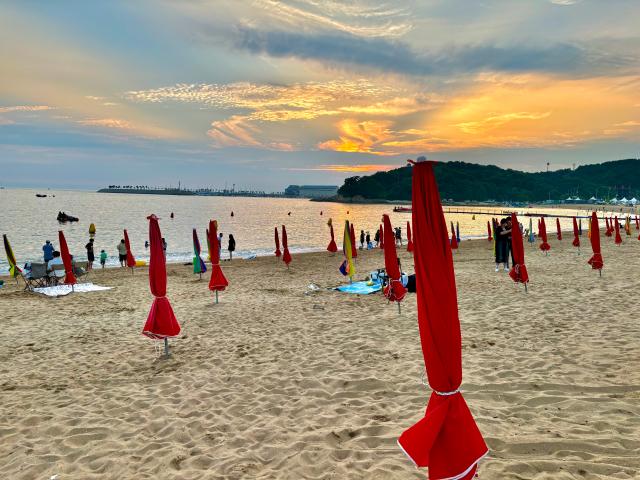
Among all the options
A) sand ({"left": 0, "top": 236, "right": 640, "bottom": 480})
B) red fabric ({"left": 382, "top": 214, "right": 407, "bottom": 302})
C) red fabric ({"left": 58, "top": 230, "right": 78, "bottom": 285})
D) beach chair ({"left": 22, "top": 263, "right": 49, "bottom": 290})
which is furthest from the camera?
beach chair ({"left": 22, "top": 263, "right": 49, "bottom": 290})

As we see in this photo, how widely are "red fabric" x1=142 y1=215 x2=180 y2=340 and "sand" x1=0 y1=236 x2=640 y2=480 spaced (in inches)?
27.0

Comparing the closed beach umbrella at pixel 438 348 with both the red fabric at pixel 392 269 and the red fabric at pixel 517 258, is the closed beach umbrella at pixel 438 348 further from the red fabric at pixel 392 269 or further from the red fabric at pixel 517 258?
Result: the red fabric at pixel 517 258

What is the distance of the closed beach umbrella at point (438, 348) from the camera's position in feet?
9.51

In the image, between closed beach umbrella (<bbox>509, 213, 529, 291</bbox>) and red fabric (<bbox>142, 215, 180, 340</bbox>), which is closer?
red fabric (<bbox>142, 215, 180, 340</bbox>)

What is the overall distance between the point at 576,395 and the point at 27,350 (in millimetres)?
11268

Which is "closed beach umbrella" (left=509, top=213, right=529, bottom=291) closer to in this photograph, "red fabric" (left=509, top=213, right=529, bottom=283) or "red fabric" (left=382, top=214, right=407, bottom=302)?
"red fabric" (left=509, top=213, right=529, bottom=283)

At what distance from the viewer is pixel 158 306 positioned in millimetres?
8039

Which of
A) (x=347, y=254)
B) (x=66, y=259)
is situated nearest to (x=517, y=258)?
(x=347, y=254)

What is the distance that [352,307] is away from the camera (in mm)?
12289

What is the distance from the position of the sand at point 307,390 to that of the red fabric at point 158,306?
2.25ft

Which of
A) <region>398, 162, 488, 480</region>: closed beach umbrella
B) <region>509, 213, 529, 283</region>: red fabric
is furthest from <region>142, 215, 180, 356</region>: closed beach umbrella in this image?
<region>509, 213, 529, 283</region>: red fabric

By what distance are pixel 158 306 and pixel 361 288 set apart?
8.47 m

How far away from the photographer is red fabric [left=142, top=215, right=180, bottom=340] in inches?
312

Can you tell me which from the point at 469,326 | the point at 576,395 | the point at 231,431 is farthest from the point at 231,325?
the point at 576,395
